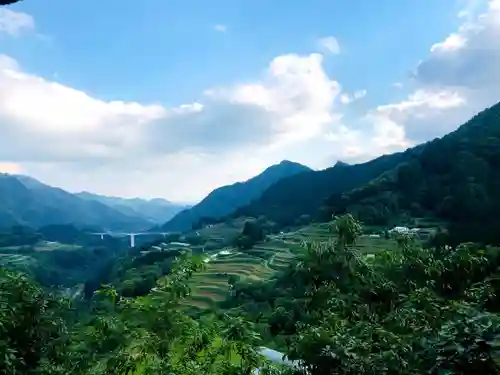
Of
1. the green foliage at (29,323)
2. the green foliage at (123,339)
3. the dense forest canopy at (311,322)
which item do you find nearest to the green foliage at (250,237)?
the dense forest canopy at (311,322)

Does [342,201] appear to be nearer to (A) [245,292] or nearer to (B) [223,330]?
(A) [245,292]

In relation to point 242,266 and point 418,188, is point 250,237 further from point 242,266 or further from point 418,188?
point 418,188

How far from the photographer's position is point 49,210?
16488 centimetres

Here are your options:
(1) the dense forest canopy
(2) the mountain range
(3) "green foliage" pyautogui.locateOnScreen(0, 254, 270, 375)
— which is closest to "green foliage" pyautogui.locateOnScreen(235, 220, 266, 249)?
(2) the mountain range

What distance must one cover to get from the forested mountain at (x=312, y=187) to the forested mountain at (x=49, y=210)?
83936 mm

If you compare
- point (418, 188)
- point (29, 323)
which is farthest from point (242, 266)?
point (29, 323)

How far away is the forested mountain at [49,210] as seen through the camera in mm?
151125

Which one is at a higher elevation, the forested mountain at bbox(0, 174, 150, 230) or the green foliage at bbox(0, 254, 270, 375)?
the forested mountain at bbox(0, 174, 150, 230)

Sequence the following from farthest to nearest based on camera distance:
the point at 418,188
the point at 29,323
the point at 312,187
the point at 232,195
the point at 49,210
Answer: the point at 49,210 → the point at 232,195 → the point at 312,187 → the point at 418,188 → the point at 29,323

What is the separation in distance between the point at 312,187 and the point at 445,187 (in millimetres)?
32345

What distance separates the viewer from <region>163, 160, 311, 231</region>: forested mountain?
115125 mm

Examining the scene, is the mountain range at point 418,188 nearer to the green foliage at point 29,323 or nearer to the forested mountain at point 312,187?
the forested mountain at point 312,187

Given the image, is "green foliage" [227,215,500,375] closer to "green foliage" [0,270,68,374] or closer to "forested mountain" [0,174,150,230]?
"green foliage" [0,270,68,374]

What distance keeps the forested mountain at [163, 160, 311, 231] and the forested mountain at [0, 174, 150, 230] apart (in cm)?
3923
